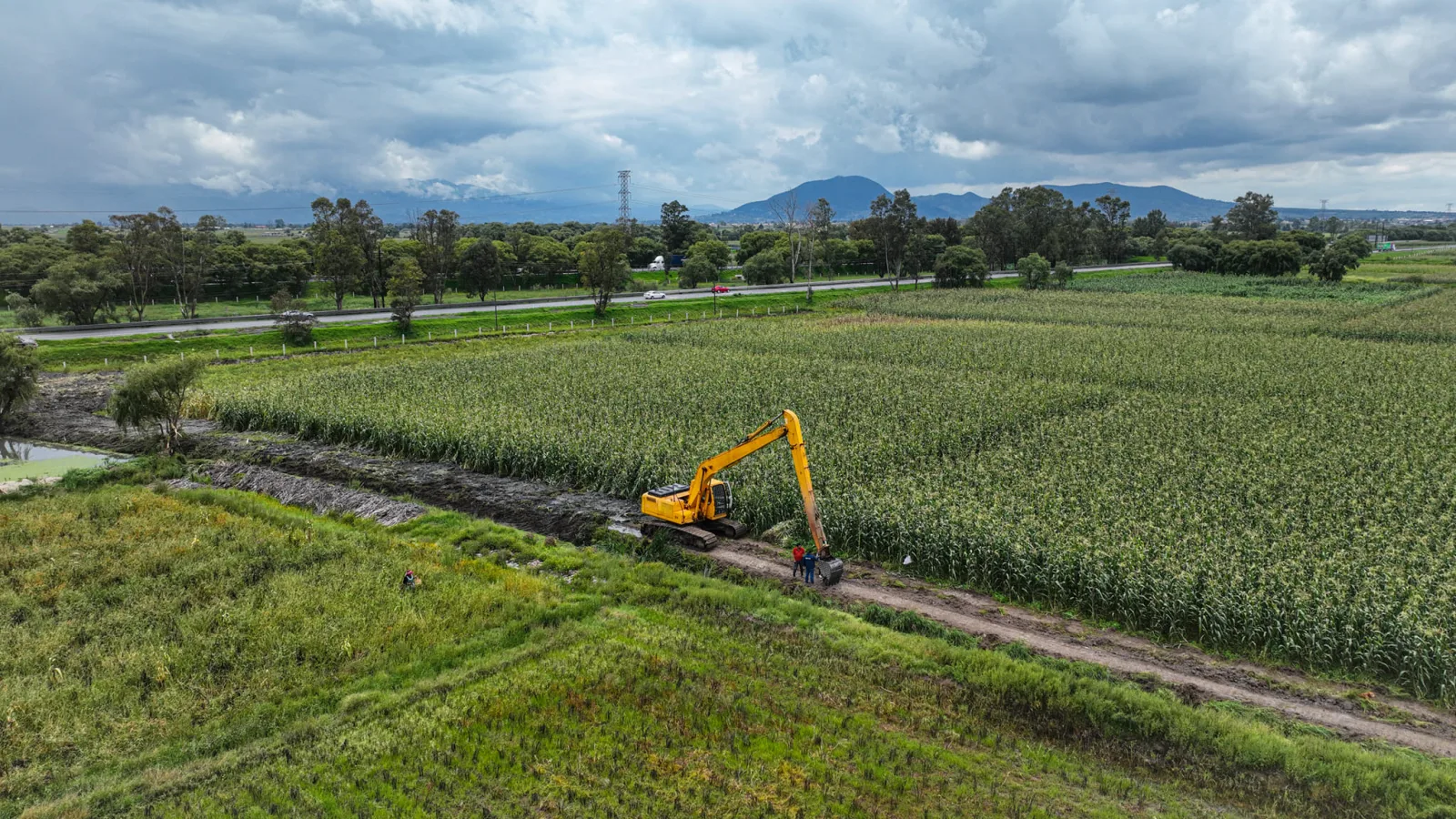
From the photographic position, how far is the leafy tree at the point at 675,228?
120625mm

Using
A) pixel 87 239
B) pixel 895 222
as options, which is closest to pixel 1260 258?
pixel 895 222

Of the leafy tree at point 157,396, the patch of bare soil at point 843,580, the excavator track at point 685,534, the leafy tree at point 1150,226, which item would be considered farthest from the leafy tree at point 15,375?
the leafy tree at point 1150,226

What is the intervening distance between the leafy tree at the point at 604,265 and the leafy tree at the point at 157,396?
1528 inches

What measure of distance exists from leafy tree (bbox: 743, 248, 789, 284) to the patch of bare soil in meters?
70.4

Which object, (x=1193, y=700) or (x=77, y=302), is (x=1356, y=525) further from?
(x=77, y=302)

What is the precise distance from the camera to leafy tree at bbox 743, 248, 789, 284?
97875 mm

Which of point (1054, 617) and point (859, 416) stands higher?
point (859, 416)

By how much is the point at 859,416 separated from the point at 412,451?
57.6ft

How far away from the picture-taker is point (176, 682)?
14586 millimetres

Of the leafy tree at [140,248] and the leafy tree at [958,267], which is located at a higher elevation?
the leafy tree at [140,248]

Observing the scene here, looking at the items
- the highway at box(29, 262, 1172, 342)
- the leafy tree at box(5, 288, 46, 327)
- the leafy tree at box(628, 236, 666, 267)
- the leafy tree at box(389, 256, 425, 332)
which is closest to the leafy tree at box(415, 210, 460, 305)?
the highway at box(29, 262, 1172, 342)

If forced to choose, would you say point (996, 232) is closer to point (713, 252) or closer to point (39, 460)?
point (713, 252)

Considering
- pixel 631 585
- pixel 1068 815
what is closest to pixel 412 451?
pixel 631 585

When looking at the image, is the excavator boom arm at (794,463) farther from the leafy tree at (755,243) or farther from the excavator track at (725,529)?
the leafy tree at (755,243)
